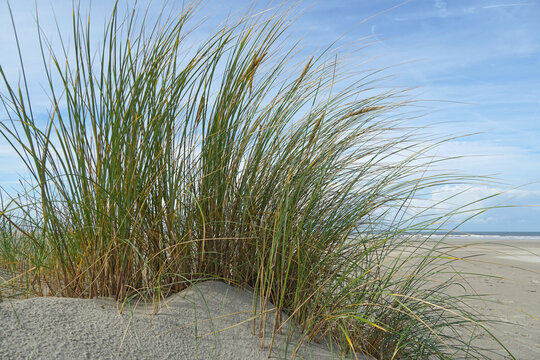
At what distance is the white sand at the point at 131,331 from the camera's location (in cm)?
143

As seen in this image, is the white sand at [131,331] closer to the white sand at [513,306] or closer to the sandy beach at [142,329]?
the sandy beach at [142,329]

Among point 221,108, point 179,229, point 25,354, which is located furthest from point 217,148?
point 25,354

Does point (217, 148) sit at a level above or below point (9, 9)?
below

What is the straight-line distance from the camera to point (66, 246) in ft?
5.94

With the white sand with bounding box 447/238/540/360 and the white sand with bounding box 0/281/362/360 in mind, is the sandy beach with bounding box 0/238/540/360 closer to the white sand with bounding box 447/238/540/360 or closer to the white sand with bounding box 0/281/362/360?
the white sand with bounding box 0/281/362/360

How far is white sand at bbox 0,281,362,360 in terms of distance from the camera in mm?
1433

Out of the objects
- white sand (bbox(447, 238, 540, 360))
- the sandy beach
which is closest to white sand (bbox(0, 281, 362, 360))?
the sandy beach

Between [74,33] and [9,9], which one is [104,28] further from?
[9,9]

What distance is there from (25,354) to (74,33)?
4.28 feet

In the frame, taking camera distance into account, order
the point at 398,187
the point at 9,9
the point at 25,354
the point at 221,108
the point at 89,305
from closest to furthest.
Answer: the point at 25,354 < the point at 89,305 < the point at 9,9 < the point at 221,108 < the point at 398,187

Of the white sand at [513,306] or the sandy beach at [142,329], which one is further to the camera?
the white sand at [513,306]

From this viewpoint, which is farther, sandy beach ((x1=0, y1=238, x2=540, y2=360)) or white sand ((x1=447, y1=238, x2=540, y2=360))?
white sand ((x1=447, y1=238, x2=540, y2=360))

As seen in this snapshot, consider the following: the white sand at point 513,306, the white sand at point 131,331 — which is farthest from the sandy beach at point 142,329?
the white sand at point 513,306

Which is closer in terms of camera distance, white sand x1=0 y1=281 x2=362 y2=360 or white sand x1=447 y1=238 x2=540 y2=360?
white sand x1=0 y1=281 x2=362 y2=360
